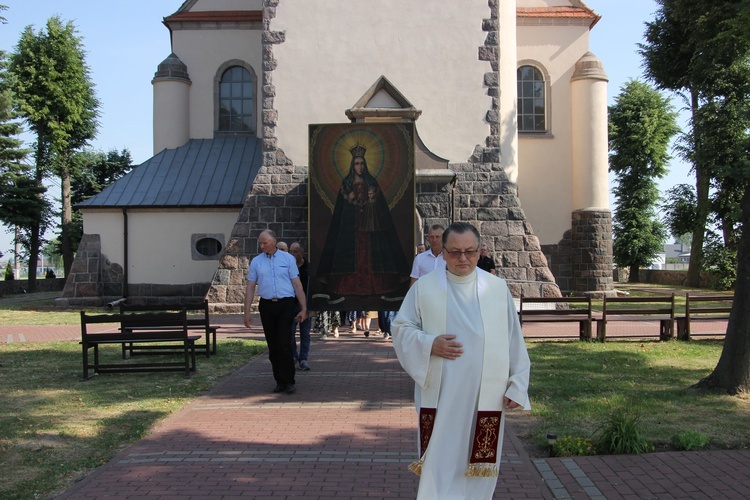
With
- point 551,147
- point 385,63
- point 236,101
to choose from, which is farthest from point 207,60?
point 551,147

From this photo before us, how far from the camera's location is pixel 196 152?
2572 centimetres

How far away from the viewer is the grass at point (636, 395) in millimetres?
6793

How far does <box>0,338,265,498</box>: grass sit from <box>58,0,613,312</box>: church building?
8812 millimetres

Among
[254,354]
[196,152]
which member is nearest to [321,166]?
[254,354]

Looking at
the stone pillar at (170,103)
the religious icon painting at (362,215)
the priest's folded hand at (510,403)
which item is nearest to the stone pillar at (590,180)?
the stone pillar at (170,103)

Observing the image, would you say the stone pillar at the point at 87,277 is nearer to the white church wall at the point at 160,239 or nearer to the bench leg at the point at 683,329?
the white church wall at the point at 160,239

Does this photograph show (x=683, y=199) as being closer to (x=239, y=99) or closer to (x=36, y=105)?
(x=239, y=99)

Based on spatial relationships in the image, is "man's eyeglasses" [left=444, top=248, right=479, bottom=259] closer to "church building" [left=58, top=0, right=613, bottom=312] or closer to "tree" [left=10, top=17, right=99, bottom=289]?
"church building" [left=58, top=0, right=613, bottom=312]

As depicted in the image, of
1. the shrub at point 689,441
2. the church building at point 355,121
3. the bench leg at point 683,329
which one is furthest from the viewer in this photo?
the church building at point 355,121

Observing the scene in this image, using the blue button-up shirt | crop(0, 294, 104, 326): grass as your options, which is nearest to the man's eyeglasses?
the blue button-up shirt

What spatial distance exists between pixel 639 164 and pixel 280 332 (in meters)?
38.3

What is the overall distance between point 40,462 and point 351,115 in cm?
1455

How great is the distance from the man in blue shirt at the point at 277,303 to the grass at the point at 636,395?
9.77 feet

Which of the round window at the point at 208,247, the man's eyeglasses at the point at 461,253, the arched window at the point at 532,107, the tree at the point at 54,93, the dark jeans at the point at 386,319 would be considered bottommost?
the dark jeans at the point at 386,319
